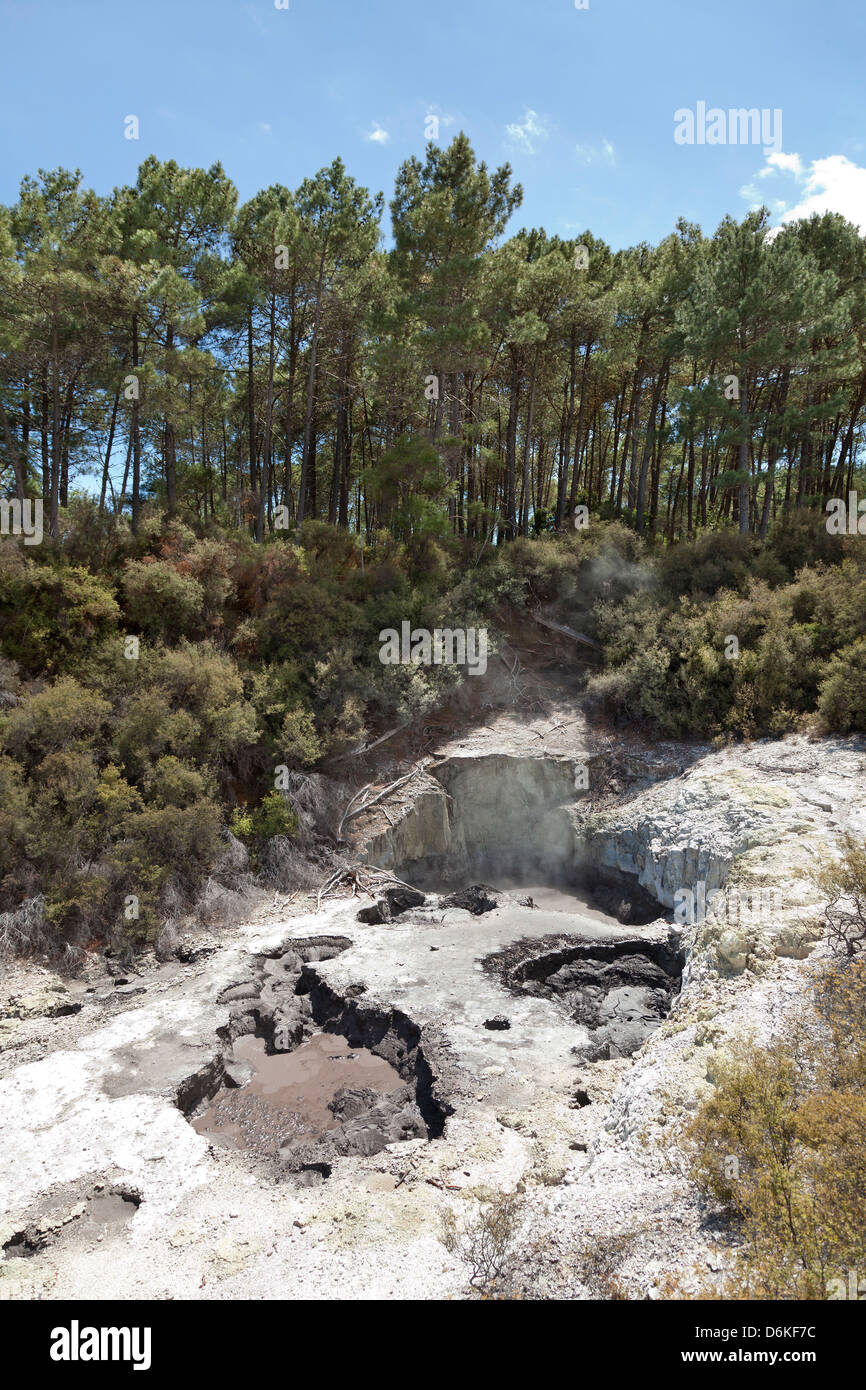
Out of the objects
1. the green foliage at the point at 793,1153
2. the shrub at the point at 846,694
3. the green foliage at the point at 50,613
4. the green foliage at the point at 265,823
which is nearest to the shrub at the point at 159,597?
the green foliage at the point at 50,613

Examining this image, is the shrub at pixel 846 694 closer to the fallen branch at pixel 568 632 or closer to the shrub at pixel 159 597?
the fallen branch at pixel 568 632

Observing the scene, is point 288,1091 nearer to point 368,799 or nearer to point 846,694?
point 368,799

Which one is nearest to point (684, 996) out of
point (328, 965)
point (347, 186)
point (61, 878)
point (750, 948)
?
point (750, 948)

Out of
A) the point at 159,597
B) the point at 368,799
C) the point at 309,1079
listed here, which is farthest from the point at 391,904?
the point at 159,597

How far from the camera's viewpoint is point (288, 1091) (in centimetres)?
1023

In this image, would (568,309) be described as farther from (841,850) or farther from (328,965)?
(328,965)

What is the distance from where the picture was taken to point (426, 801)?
1855 centimetres

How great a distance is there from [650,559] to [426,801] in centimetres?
1146

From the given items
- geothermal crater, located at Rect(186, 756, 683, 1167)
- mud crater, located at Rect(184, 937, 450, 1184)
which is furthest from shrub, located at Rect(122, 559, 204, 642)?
mud crater, located at Rect(184, 937, 450, 1184)

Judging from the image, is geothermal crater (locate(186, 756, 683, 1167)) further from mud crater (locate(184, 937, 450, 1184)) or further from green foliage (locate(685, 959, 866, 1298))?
green foliage (locate(685, 959, 866, 1298))

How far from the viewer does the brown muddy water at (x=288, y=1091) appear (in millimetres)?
9227

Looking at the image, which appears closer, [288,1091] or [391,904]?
[288,1091]

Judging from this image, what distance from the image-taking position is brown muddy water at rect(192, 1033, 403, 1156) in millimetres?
9227

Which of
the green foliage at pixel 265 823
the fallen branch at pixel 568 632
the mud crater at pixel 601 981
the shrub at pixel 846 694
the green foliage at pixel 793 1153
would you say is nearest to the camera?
the green foliage at pixel 793 1153
